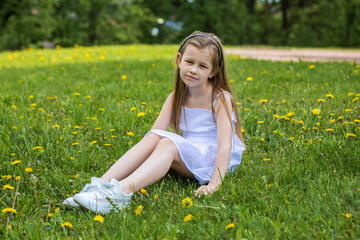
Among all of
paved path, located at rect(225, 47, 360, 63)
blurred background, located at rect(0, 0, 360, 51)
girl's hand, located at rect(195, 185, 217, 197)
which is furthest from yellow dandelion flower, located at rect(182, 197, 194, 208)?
blurred background, located at rect(0, 0, 360, 51)

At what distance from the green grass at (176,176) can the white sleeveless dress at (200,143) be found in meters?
0.12

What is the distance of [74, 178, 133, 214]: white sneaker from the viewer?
195 centimetres

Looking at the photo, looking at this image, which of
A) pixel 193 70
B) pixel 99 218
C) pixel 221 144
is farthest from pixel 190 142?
pixel 99 218

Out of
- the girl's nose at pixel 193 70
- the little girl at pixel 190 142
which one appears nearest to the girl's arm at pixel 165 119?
the little girl at pixel 190 142

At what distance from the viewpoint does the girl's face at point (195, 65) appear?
2.28m

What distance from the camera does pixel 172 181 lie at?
7.67 ft

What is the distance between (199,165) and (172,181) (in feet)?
0.64

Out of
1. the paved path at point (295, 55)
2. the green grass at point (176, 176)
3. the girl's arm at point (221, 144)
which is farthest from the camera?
the paved path at point (295, 55)

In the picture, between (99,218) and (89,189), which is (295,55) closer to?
(89,189)

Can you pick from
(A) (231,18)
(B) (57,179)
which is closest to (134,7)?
(A) (231,18)

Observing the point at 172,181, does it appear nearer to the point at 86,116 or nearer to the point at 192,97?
the point at 192,97

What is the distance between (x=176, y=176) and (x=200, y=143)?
26cm

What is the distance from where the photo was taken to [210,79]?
2541 millimetres

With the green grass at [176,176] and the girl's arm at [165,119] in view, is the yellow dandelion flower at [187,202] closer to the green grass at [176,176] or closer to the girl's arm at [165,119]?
the green grass at [176,176]
